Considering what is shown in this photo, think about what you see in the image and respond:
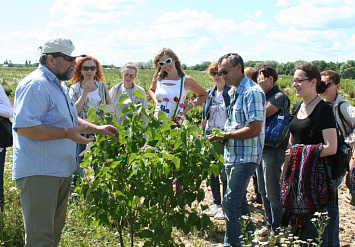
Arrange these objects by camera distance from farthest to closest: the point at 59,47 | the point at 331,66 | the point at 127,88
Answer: the point at 331,66 → the point at 127,88 → the point at 59,47

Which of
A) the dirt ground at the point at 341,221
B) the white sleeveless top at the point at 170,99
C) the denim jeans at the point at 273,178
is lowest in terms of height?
the dirt ground at the point at 341,221

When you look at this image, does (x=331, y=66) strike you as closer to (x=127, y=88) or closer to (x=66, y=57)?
(x=127, y=88)

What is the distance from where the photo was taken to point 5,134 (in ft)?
13.0

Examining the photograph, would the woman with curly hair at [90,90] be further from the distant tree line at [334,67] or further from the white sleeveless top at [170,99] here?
the distant tree line at [334,67]

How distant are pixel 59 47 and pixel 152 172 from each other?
3.89 feet

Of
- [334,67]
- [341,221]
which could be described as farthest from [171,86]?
[334,67]

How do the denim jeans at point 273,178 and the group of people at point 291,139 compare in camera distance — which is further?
the denim jeans at point 273,178

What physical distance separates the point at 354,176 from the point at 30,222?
285 centimetres

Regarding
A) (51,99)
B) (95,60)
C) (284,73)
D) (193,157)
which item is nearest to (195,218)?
(193,157)

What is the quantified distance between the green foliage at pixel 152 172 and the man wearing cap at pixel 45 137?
0.22 m

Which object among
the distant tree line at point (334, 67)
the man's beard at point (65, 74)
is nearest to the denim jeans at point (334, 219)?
the man's beard at point (65, 74)

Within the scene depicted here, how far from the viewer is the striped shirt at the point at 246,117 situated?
3.17 m

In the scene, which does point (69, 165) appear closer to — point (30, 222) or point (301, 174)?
point (30, 222)

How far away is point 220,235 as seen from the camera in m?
4.04
